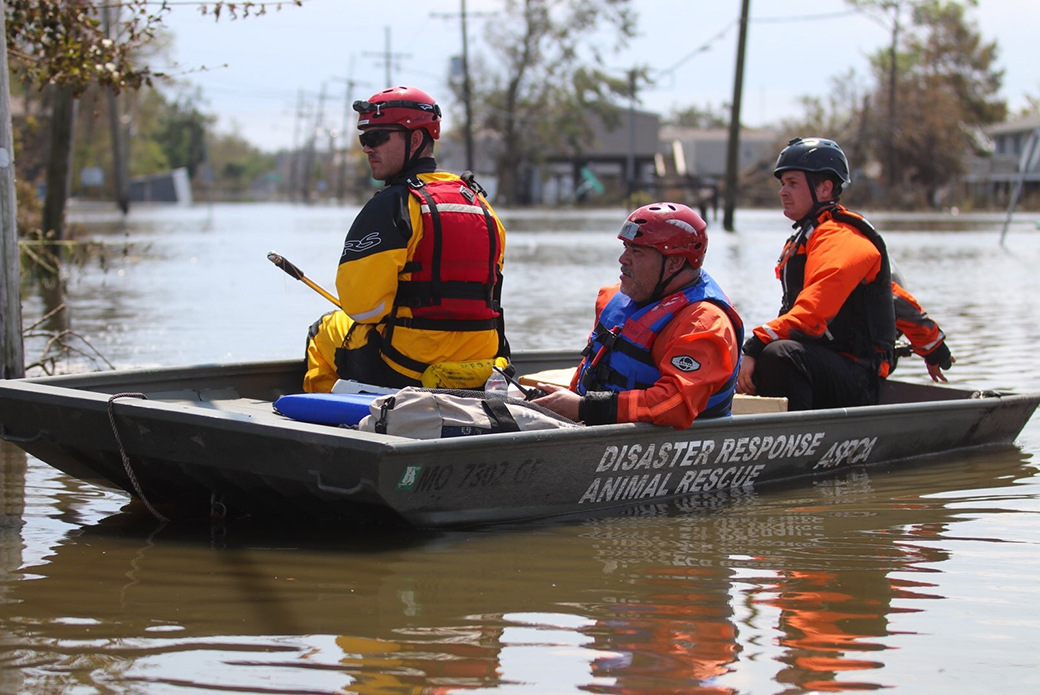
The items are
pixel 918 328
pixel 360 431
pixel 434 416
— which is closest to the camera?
pixel 360 431

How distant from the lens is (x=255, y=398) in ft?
24.3

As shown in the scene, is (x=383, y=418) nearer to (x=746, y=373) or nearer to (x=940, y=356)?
(x=746, y=373)

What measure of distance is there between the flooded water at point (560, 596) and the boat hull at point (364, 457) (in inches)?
5.2

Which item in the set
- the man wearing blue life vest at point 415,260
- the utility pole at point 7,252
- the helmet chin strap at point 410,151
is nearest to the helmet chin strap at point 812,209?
the man wearing blue life vest at point 415,260

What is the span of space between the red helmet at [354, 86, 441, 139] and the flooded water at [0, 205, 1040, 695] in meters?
1.80

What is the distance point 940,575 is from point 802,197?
9.13 ft

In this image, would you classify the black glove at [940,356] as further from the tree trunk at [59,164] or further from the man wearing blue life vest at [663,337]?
the tree trunk at [59,164]

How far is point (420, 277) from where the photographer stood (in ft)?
20.2

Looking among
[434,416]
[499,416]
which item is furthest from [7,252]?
[499,416]

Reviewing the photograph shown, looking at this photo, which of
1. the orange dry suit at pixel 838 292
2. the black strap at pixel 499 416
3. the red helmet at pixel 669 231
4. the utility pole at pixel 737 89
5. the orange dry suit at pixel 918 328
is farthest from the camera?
the utility pole at pixel 737 89

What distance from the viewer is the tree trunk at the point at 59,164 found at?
1748cm

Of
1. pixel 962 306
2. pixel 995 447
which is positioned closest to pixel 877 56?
pixel 962 306

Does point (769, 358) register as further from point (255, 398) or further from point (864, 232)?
point (255, 398)

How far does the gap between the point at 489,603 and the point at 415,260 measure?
73.6 inches
